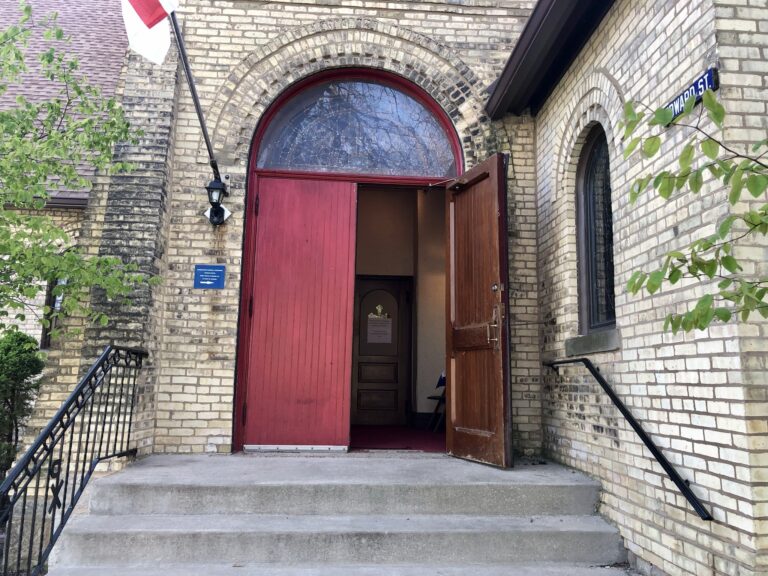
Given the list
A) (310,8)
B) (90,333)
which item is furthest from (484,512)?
(310,8)

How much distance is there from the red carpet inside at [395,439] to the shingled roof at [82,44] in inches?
188

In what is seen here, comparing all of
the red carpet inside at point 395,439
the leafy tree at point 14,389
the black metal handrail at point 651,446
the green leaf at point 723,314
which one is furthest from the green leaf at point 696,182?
the leafy tree at point 14,389

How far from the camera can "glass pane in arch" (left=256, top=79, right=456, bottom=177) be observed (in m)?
5.99

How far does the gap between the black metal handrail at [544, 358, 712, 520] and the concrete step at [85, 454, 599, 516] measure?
768 millimetres

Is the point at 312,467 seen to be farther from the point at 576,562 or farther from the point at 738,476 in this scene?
the point at 738,476

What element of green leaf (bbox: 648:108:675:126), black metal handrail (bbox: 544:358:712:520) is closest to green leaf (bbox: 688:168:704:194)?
green leaf (bbox: 648:108:675:126)

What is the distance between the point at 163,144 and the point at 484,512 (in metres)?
4.38

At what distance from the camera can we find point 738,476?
2.75 metres

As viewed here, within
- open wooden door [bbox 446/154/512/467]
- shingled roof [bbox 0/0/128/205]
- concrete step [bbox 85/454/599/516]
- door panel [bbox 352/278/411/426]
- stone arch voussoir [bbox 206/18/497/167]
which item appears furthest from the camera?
door panel [bbox 352/278/411/426]

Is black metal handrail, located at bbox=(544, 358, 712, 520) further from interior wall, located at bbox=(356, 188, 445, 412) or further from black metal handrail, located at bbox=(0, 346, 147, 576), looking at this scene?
interior wall, located at bbox=(356, 188, 445, 412)

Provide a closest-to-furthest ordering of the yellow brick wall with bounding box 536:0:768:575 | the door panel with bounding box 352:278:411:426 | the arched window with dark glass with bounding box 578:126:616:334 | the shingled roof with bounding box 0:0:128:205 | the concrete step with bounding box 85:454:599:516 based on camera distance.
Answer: the yellow brick wall with bounding box 536:0:768:575, the concrete step with bounding box 85:454:599:516, the arched window with dark glass with bounding box 578:126:616:334, the shingled roof with bounding box 0:0:128:205, the door panel with bounding box 352:278:411:426

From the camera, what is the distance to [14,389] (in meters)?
6.39

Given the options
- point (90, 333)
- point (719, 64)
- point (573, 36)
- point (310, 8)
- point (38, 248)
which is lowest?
point (90, 333)

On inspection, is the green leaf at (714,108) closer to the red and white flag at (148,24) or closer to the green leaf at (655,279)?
the green leaf at (655,279)
